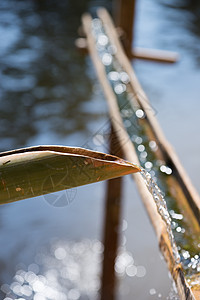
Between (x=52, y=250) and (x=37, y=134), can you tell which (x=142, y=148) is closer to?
(x=52, y=250)

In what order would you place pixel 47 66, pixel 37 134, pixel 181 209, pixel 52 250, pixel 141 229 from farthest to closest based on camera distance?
1. pixel 47 66
2. pixel 37 134
3. pixel 141 229
4. pixel 52 250
5. pixel 181 209

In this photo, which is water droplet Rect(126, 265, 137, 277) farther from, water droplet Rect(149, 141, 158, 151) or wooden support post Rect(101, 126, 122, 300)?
water droplet Rect(149, 141, 158, 151)

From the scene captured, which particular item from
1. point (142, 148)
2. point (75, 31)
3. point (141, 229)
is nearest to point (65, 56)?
point (75, 31)

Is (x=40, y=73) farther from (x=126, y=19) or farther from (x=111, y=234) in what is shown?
(x=111, y=234)

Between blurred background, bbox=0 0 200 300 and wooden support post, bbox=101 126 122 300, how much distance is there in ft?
0.66

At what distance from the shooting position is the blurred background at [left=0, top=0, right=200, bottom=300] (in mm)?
2709

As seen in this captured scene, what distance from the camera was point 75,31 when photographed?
6.62 meters

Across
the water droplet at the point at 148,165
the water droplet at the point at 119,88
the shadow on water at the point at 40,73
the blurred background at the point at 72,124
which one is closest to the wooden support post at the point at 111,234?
the blurred background at the point at 72,124

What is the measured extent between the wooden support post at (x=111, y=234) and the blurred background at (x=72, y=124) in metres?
0.20

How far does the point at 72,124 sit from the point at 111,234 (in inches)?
87.7

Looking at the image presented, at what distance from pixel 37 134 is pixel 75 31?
293 centimetres

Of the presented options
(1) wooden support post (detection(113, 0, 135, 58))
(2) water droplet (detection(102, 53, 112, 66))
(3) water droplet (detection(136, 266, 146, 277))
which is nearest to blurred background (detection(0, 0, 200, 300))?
(3) water droplet (detection(136, 266, 146, 277))

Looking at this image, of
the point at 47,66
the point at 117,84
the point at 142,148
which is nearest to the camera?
the point at 142,148

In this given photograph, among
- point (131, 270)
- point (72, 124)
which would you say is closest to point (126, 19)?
point (131, 270)
